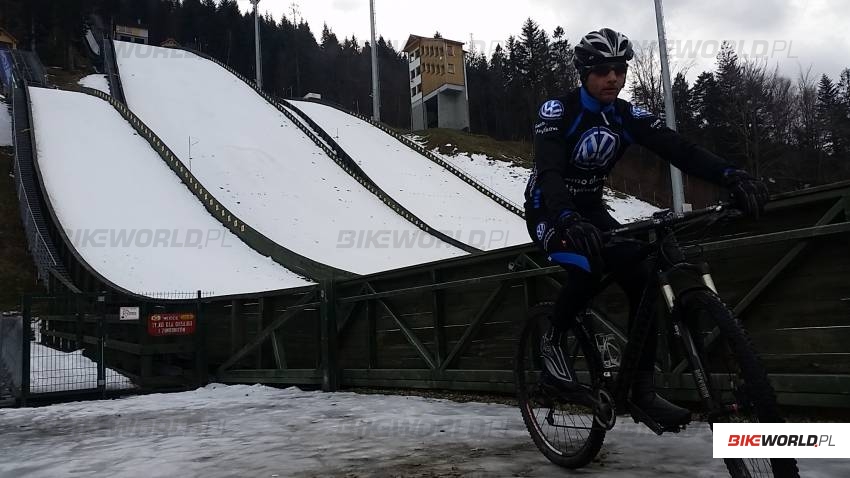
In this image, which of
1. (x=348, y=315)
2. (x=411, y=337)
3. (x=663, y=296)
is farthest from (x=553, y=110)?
(x=348, y=315)

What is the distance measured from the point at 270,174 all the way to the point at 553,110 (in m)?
30.5

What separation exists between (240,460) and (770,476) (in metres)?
3.46

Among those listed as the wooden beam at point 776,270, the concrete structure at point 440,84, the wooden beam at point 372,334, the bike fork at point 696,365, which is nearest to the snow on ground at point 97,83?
the concrete structure at point 440,84

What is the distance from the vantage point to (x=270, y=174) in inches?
1277

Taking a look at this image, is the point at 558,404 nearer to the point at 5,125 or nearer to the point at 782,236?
the point at 782,236

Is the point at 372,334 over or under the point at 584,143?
under

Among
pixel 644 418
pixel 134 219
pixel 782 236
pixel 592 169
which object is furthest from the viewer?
pixel 134 219

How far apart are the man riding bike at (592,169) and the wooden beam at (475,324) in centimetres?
269

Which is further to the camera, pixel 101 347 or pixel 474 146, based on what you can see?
pixel 474 146

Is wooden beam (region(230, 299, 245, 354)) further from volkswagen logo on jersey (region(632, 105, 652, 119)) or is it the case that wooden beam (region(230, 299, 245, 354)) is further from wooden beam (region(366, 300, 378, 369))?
volkswagen logo on jersey (region(632, 105, 652, 119))

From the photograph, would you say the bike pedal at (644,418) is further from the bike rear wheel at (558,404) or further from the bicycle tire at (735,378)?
the bicycle tire at (735,378)

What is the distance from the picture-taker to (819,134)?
155 feet

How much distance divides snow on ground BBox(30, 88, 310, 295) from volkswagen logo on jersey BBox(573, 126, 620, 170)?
1519 cm

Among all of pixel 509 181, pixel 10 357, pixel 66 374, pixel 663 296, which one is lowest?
pixel 66 374
